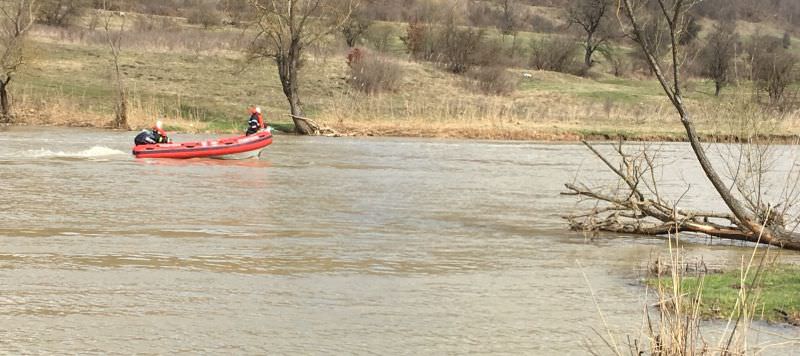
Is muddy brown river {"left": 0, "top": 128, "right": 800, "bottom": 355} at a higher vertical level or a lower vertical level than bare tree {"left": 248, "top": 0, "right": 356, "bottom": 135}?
lower

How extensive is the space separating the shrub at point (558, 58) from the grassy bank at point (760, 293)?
62.4 m

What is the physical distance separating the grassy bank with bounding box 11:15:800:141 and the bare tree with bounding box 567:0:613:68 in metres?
9.87

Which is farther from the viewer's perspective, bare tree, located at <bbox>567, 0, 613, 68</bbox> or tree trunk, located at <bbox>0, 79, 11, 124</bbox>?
bare tree, located at <bbox>567, 0, 613, 68</bbox>

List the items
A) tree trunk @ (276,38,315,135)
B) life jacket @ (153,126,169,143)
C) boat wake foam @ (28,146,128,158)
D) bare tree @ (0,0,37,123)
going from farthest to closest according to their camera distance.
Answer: tree trunk @ (276,38,315,135)
bare tree @ (0,0,37,123)
life jacket @ (153,126,169,143)
boat wake foam @ (28,146,128,158)

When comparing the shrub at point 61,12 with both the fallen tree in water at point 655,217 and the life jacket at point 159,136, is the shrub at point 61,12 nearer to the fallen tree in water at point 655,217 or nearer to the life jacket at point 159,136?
the life jacket at point 159,136

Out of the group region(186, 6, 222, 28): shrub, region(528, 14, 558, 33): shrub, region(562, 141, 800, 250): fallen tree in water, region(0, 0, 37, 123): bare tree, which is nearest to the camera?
region(562, 141, 800, 250): fallen tree in water

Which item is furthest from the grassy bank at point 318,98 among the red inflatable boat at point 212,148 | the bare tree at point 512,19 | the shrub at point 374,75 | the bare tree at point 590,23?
the bare tree at point 512,19

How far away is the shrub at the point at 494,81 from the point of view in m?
59.4

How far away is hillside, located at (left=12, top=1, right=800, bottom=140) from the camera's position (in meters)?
43.9

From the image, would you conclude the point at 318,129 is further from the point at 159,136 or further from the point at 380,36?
the point at 380,36

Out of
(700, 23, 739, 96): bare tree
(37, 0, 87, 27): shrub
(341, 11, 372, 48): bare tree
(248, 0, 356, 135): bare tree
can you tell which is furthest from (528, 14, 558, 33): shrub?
(248, 0, 356, 135): bare tree

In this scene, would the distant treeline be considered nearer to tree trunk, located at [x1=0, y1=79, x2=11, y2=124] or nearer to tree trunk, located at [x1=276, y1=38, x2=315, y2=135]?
tree trunk, located at [x1=276, y1=38, x2=315, y2=135]

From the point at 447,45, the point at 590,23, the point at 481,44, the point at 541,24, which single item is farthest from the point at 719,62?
the point at 541,24

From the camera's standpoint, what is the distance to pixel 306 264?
1435 cm
